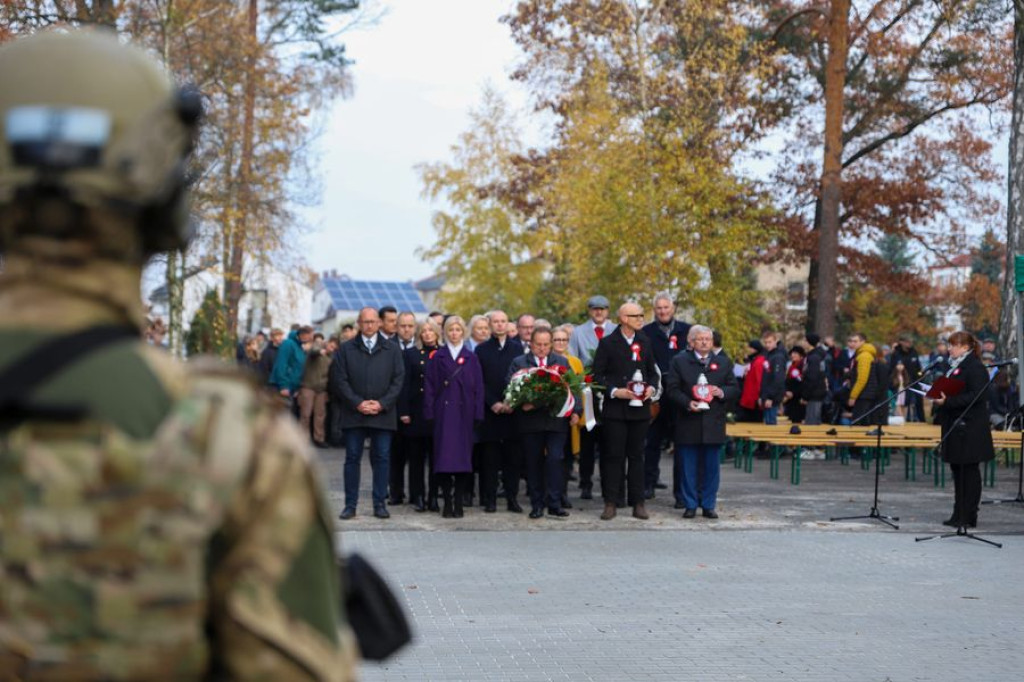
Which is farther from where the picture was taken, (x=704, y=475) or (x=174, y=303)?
(x=174, y=303)

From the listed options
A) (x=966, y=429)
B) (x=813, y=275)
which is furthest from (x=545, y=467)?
(x=813, y=275)

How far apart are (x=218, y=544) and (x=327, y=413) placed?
77.9 ft

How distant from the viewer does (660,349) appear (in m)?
17.3

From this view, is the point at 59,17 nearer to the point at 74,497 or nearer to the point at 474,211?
the point at 74,497

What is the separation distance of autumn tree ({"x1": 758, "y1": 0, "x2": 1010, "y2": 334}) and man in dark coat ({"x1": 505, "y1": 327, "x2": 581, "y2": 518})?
16.4m

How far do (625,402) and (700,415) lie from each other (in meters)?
0.80

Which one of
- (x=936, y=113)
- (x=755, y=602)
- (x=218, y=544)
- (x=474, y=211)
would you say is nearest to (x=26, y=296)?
(x=218, y=544)

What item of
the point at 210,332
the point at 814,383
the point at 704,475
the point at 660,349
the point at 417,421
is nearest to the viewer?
the point at 704,475

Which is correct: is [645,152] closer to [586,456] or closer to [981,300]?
[586,456]

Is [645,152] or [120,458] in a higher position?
[645,152]

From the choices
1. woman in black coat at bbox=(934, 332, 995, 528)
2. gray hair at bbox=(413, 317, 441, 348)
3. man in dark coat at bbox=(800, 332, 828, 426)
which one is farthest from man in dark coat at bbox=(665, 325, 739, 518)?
man in dark coat at bbox=(800, 332, 828, 426)

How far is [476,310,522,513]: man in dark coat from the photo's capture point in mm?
15188

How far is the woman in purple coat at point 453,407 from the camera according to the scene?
14.5 metres

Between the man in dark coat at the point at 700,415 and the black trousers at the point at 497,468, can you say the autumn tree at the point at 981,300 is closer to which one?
the man in dark coat at the point at 700,415
